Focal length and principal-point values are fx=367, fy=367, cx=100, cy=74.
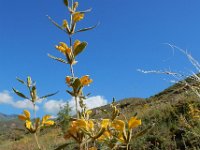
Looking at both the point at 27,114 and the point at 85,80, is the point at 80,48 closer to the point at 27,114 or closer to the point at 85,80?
the point at 85,80

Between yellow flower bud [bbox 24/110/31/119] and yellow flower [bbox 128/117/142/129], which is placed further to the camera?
yellow flower bud [bbox 24/110/31/119]

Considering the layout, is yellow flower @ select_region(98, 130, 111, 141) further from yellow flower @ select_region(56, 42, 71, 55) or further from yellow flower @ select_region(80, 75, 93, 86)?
yellow flower @ select_region(56, 42, 71, 55)

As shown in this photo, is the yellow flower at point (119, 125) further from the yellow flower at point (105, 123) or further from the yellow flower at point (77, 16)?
the yellow flower at point (77, 16)

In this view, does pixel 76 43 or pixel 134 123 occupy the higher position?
pixel 76 43

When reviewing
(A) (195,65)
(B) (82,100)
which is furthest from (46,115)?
(A) (195,65)

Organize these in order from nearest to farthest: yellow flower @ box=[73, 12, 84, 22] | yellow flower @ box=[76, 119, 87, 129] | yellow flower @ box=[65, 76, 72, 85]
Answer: yellow flower @ box=[76, 119, 87, 129], yellow flower @ box=[65, 76, 72, 85], yellow flower @ box=[73, 12, 84, 22]

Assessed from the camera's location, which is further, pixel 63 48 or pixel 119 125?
pixel 63 48

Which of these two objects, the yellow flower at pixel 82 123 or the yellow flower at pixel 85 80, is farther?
the yellow flower at pixel 85 80

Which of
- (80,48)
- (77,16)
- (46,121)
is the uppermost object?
(77,16)

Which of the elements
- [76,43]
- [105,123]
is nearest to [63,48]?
[76,43]

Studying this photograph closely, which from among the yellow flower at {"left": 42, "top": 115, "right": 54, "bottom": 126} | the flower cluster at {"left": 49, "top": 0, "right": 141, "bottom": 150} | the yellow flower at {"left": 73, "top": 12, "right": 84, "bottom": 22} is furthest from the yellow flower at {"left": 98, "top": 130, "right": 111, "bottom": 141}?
the yellow flower at {"left": 73, "top": 12, "right": 84, "bottom": 22}

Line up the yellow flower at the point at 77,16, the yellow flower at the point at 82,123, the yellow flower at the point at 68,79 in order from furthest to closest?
the yellow flower at the point at 77,16
the yellow flower at the point at 68,79
the yellow flower at the point at 82,123

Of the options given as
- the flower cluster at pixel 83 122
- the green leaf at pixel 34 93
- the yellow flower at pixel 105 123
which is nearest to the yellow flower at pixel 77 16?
the flower cluster at pixel 83 122

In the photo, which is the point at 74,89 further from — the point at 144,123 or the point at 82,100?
the point at 144,123
